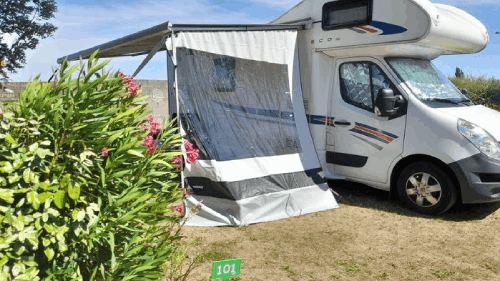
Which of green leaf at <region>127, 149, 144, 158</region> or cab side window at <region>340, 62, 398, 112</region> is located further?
cab side window at <region>340, 62, 398, 112</region>

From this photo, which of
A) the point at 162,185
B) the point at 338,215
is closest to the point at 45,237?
the point at 162,185

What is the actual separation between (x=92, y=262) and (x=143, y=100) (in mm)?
1209

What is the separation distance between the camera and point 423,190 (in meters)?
6.37

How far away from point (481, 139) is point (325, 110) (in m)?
2.21

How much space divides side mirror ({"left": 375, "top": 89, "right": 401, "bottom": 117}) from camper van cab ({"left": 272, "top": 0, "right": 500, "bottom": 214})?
0.5 inches

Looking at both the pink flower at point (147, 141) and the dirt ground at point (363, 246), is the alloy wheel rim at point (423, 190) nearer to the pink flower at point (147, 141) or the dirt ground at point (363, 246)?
the dirt ground at point (363, 246)

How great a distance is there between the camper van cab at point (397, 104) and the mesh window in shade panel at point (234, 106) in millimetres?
733

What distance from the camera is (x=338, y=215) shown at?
249 inches

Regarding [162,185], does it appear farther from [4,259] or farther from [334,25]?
[334,25]

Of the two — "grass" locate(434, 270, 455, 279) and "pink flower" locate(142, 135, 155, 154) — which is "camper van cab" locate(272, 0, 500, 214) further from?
"pink flower" locate(142, 135, 155, 154)

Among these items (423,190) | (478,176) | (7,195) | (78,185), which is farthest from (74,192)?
(478,176)

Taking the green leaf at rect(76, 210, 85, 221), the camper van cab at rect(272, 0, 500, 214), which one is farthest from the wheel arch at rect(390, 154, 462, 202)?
the green leaf at rect(76, 210, 85, 221)

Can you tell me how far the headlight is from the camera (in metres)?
5.95

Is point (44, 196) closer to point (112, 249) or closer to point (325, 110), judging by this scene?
point (112, 249)
